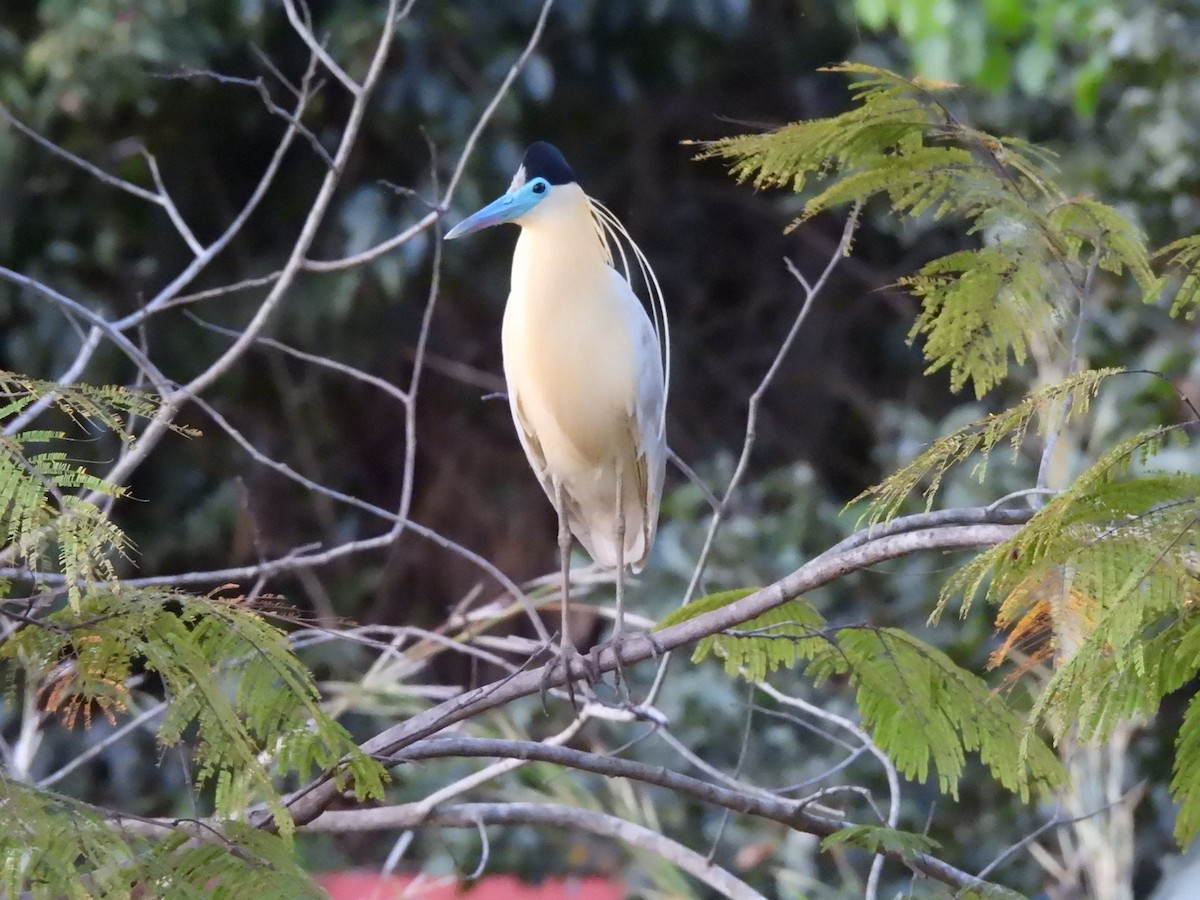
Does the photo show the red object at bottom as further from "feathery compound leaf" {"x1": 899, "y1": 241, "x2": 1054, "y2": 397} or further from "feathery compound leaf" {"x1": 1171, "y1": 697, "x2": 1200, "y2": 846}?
"feathery compound leaf" {"x1": 1171, "y1": 697, "x2": 1200, "y2": 846}

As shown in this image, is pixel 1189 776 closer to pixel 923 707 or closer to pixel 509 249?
pixel 923 707

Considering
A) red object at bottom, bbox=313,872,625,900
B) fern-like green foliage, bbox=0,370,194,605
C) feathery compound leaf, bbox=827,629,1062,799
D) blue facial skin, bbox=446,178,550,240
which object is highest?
blue facial skin, bbox=446,178,550,240

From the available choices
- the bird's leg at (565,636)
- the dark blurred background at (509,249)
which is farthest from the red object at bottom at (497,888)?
the bird's leg at (565,636)

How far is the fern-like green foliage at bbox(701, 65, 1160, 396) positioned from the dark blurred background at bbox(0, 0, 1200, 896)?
1376 mm

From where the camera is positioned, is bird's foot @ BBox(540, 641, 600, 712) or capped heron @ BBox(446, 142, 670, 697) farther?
capped heron @ BBox(446, 142, 670, 697)

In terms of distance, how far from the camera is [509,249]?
4324 mm

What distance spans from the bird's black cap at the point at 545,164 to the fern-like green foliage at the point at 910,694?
87cm

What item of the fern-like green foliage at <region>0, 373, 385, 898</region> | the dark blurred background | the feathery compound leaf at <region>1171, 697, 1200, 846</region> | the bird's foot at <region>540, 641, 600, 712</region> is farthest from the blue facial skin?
the feathery compound leaf at <region>1171, 697, 1200, 846</region>

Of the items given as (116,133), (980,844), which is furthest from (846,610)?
(116,133)

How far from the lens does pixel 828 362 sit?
5.38 meters

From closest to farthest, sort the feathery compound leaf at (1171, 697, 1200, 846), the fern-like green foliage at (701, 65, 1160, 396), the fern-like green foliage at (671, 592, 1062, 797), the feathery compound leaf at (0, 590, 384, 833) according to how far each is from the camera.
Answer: the feathery compound leaf at (1171, 697, 1200, 846), the feathery compound leaf at (0, 590, 384, 833), the fern-like green foliage at (701, 65, 1160, 396), the fern-like green foliage at (671, 592, 1062, 797)

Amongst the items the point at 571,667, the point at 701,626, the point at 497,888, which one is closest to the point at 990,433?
the point at 701,626

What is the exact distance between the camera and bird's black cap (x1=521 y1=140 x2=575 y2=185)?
252 cm

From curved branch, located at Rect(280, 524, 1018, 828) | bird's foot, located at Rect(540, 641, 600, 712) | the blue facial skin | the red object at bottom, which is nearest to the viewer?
curved branch, located at Rect(280, 524, 1018, 828)
